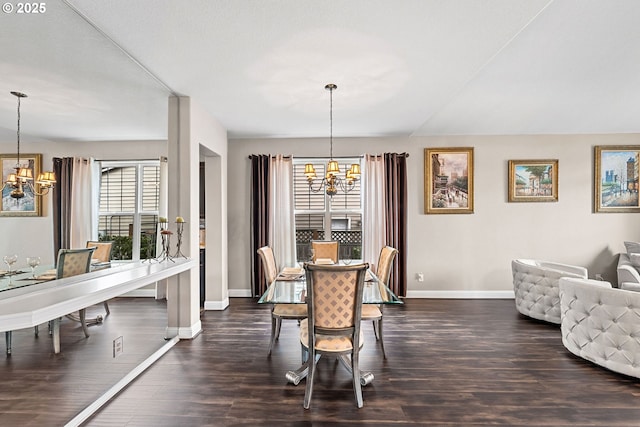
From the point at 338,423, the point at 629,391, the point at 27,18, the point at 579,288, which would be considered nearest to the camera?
the point at 27,18

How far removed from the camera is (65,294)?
188cm

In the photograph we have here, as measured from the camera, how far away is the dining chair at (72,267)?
210 centimetres

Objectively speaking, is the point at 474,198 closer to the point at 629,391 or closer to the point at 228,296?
the point at 629,391

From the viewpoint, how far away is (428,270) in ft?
16.8

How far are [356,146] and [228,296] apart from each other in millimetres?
3375

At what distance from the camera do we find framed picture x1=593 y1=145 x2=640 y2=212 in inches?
195

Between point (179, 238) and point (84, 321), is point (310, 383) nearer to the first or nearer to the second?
point (84, 321)

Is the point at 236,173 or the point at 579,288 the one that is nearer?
the point at 579,288

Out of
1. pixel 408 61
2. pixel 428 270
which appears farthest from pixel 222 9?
pixel 428 270

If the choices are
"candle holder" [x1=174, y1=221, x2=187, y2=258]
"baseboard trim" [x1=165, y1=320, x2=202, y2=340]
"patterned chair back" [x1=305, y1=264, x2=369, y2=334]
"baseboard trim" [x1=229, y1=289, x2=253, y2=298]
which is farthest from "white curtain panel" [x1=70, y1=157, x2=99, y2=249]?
"baseboard trim" [x1=229, y1=289, x2=253, y2=298]

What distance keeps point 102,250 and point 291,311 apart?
1749 millimetres

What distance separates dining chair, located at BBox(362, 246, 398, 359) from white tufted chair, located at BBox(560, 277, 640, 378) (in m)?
1.76

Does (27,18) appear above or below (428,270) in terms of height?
above

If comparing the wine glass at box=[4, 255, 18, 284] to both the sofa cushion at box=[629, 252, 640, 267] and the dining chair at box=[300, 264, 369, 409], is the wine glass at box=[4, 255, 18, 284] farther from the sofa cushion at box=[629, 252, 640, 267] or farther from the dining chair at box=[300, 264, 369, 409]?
the sofa cushion at box=[629, 252, 640, 267]
